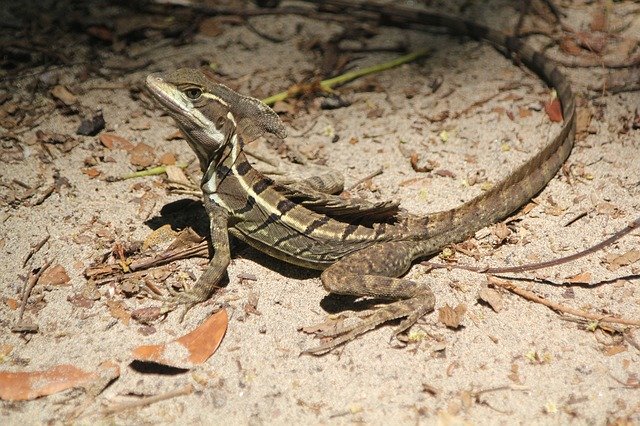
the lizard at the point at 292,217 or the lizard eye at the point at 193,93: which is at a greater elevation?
the lizard eye at the point at 193,93

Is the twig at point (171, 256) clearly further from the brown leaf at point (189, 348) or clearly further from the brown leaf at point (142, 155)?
the brown leaf at point (142, 155)

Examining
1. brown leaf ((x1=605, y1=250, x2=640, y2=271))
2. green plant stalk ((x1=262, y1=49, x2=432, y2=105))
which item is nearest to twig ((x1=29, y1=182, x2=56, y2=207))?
green plant stalk ((x1=262, y1=49, x2=432, y2=105))

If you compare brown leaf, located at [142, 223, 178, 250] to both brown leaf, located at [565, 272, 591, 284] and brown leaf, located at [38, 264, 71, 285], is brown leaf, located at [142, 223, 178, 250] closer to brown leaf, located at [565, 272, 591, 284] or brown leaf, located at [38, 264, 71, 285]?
brown leaf, located at [38, 264, 71, 285]

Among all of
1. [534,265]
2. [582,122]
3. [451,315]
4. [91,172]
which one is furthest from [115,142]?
[582,122]

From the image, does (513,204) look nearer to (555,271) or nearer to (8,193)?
(555,271)

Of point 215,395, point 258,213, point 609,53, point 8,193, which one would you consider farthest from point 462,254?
point 8,193

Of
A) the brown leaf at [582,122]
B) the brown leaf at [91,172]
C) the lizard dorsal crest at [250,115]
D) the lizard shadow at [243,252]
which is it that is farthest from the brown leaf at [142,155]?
the brown leaf at [582,122]
